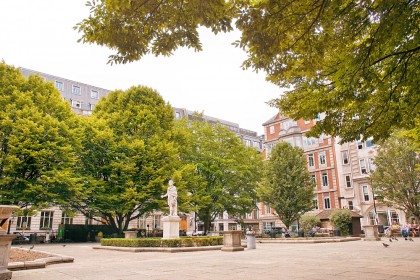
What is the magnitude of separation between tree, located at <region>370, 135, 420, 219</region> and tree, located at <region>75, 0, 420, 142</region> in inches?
1019

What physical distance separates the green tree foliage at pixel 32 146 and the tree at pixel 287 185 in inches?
777

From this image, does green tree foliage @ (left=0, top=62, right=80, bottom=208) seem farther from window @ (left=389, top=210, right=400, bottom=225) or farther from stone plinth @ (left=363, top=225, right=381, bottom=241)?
window @ (left=389, top=210, right=400, bottom=225)

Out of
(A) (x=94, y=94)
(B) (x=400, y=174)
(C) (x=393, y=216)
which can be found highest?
(A) (x=94, y=94)

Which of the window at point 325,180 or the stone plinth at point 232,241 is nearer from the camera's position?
the stone plinth at point 232,241

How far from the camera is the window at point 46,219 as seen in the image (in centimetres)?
3742

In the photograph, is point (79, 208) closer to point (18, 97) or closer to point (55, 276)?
point (18, 97)

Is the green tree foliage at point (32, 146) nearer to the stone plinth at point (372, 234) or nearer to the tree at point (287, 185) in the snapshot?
the tree at point (287, 185)

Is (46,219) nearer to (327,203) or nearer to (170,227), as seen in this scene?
(170,227)

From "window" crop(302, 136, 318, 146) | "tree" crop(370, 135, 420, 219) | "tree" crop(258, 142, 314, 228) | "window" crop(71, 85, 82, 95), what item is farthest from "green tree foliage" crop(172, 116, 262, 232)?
"window" crop(71, 85, 82, 95)

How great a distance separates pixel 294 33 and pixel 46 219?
3979 cm

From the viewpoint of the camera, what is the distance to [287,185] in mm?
32281

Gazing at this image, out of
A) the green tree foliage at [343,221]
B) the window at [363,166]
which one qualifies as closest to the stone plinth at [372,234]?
the green tree foliage at [343,221]

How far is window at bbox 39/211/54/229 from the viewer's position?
3742 cm

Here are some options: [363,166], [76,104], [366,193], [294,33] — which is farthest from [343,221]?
[76,104]
